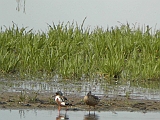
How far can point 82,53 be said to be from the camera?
13.1m

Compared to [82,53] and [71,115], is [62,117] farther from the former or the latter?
[82,53]

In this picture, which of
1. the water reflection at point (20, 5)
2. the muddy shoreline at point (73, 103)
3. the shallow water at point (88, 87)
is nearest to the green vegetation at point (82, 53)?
the shallow water at point (88, 87)

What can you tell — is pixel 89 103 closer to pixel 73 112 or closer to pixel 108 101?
pixel 73 112

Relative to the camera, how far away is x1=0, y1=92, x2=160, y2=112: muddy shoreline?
29.6 feet

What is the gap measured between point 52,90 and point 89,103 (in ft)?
5.39

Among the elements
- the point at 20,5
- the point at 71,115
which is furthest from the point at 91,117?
the point at 20,5

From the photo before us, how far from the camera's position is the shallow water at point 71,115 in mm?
8211

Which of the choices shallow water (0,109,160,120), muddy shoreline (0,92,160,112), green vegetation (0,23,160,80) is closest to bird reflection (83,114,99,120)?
shallow water (0,109,160,120)

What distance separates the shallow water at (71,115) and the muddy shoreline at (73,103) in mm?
261

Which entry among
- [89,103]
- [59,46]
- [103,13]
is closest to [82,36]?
[59,46]

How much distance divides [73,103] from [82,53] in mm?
3806

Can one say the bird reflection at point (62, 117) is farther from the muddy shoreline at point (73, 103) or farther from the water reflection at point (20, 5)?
the water reflection at point (20, 5)

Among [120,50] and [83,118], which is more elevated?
[120,50]

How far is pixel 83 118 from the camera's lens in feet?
27.3
